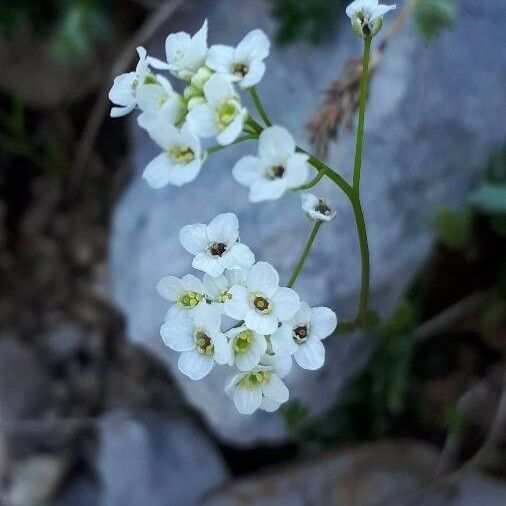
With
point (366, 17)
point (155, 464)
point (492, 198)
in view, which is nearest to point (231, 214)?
point (366, 17)

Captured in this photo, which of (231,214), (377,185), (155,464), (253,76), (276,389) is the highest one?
(377,185)

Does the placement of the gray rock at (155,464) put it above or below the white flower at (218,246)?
above

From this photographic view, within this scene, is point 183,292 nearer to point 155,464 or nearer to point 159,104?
point 159,104

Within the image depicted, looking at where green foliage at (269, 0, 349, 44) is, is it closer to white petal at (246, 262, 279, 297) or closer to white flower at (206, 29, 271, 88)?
white flower at (206, 29, 271, 88)

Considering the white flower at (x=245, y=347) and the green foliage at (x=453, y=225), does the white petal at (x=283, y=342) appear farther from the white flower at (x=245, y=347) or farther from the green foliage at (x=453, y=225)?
the green foliage at (x=453, y=225)

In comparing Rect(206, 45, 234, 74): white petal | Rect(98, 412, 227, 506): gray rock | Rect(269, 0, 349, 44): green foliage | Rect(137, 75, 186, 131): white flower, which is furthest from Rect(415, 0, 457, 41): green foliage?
Rect(98, 412, 227, 506): gray rock

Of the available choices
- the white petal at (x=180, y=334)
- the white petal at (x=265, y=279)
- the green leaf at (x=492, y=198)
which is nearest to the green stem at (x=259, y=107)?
the white petal at (x=265, y=279)

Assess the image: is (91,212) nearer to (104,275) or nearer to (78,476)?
(104,275)
